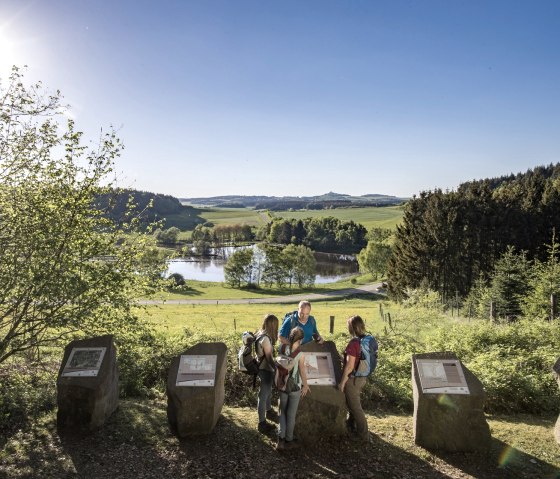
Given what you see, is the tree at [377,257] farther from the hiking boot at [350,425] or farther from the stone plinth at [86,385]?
the stone plinth at [86,385]

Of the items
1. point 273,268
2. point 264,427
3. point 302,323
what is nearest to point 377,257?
point 273,268

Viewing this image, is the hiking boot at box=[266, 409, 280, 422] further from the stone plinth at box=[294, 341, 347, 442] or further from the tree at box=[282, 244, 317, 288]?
the tree at box=[282, 244, 317, 288]

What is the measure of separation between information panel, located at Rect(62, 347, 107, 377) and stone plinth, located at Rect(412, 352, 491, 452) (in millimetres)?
6232

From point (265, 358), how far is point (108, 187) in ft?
18.5

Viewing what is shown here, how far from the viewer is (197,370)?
7.94 meters

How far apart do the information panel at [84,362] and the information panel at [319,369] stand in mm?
4185

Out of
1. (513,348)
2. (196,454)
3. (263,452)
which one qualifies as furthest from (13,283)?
(513,348)

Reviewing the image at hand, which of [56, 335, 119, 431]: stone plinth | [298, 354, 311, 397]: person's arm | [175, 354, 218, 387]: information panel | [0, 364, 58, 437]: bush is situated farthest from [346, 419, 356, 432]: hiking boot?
[0, 364, 58, 437]: bush

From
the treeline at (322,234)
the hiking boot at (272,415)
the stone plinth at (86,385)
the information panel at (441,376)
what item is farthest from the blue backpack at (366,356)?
the treeline at (322,234)

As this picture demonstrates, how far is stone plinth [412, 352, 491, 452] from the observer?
7219 mm

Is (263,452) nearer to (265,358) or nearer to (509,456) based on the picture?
(265,358)

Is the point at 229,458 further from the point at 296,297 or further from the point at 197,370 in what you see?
the point at 296,297

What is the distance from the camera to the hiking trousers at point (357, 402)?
24.8 ft

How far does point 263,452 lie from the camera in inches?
284
